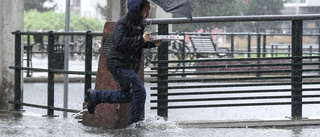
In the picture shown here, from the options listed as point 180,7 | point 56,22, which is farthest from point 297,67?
point 56,22

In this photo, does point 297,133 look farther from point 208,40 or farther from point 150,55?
point 208,40

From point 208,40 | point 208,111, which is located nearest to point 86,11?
point 208,40

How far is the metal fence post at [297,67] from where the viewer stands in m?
8.36

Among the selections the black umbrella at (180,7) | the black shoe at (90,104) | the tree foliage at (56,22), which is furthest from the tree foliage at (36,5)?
the black umbrella at (180,7)

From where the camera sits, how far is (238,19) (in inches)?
322

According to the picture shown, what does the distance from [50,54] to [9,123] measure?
4.50ft

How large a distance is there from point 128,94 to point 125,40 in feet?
2.26

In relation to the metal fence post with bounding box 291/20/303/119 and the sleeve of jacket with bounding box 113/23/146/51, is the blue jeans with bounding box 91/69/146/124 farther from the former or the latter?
the metal fence post with bounding box 291/20/303/119

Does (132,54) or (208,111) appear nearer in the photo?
(132,54)

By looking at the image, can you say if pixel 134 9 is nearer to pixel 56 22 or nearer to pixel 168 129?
pixel 168 129

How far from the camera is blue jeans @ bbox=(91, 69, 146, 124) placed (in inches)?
276

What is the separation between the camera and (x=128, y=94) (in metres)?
7.17

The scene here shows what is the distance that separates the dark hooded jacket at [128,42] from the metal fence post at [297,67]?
2.33 metres

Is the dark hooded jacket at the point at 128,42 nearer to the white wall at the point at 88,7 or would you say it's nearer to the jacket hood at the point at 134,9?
the jacket hood at the point at 134,9
